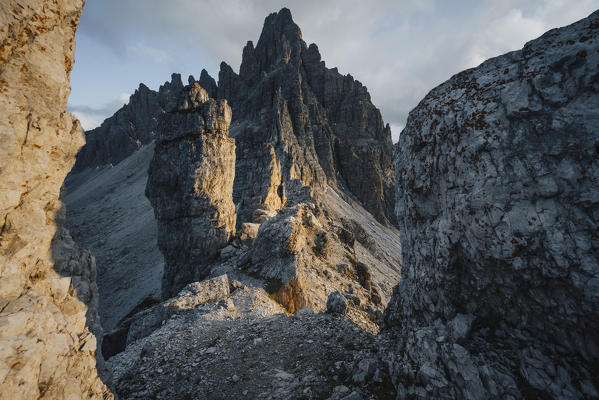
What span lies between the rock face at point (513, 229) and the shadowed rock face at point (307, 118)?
217 ft

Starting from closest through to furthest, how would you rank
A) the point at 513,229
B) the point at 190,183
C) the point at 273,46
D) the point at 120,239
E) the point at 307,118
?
the point at 513,229
the point at 190,183
the point at 120,239
the point at 307,118
the point at 273,46

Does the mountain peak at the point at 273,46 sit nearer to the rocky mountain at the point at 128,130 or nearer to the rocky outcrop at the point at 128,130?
the rocky mountain at the point at 128,130

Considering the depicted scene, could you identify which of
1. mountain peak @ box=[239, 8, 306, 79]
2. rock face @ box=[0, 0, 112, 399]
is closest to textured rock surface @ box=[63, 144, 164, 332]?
rock face @ box=[0, 0, 112, 399]

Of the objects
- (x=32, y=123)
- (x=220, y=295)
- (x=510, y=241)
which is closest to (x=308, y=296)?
(x=220, y=295)

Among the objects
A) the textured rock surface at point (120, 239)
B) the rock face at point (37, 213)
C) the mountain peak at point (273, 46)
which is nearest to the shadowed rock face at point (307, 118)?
the mountain peak at point (273, 46)

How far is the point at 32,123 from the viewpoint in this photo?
22.5 feet

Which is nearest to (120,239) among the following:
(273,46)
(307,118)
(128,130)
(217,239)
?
(217,239)

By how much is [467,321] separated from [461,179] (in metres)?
3.99

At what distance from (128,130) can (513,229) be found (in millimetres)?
177907

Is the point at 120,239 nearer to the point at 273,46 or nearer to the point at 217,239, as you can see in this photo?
the point at 217,239

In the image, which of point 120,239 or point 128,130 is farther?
point 128,130

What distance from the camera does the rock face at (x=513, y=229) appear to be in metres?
5.55

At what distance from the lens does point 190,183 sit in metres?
29.3

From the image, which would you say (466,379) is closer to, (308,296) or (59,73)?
(59,73)
